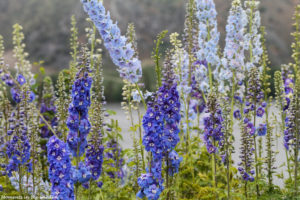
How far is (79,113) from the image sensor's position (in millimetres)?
4082

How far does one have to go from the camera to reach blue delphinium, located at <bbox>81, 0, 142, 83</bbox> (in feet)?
14.8

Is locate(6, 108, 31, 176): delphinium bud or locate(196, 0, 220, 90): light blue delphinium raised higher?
locate(196, 0, 220, 90): light blue delphinium

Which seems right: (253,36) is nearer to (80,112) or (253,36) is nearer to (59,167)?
(80,112)

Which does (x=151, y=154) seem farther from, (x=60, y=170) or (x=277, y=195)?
(x=277, y=195)

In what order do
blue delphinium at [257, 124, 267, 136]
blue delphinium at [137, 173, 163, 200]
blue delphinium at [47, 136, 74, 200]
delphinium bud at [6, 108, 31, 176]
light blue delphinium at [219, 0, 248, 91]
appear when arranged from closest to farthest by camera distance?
1. blue delphinium at [47, 136, 74, 200]
2. blue delphinium at [137, 173, 163, 200]
3. delphinium bud at [6, 108, 31, 176]
4. blue delphinium at [257, 124, 267, 136]
5. light blue delphinium at [219, 0, 248, 91]

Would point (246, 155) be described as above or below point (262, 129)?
below

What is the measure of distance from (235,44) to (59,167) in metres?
3.03

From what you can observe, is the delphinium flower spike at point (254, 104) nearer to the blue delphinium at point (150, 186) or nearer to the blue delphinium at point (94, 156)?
the blue delphinium at point (150, 186)

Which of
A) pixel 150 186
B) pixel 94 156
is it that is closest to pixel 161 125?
pixel 150 186

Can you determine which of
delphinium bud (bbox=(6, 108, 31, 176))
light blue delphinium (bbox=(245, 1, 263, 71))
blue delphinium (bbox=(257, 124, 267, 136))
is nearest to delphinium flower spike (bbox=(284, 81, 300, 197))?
blue delphinium (bbox=(257, 124, 267, 136))

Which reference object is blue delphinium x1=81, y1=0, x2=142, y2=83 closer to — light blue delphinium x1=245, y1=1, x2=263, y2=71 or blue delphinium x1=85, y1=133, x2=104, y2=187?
blue delphinium x1=85, y1=133, x2=104, y2=187

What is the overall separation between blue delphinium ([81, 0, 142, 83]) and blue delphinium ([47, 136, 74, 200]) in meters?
1.26

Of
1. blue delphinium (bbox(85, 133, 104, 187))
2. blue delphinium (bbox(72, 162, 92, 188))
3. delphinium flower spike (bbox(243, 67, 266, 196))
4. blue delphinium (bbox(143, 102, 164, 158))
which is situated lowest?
blue delphinium (bbox(72, 162, 92, 188))

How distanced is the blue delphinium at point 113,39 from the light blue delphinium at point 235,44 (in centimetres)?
152
